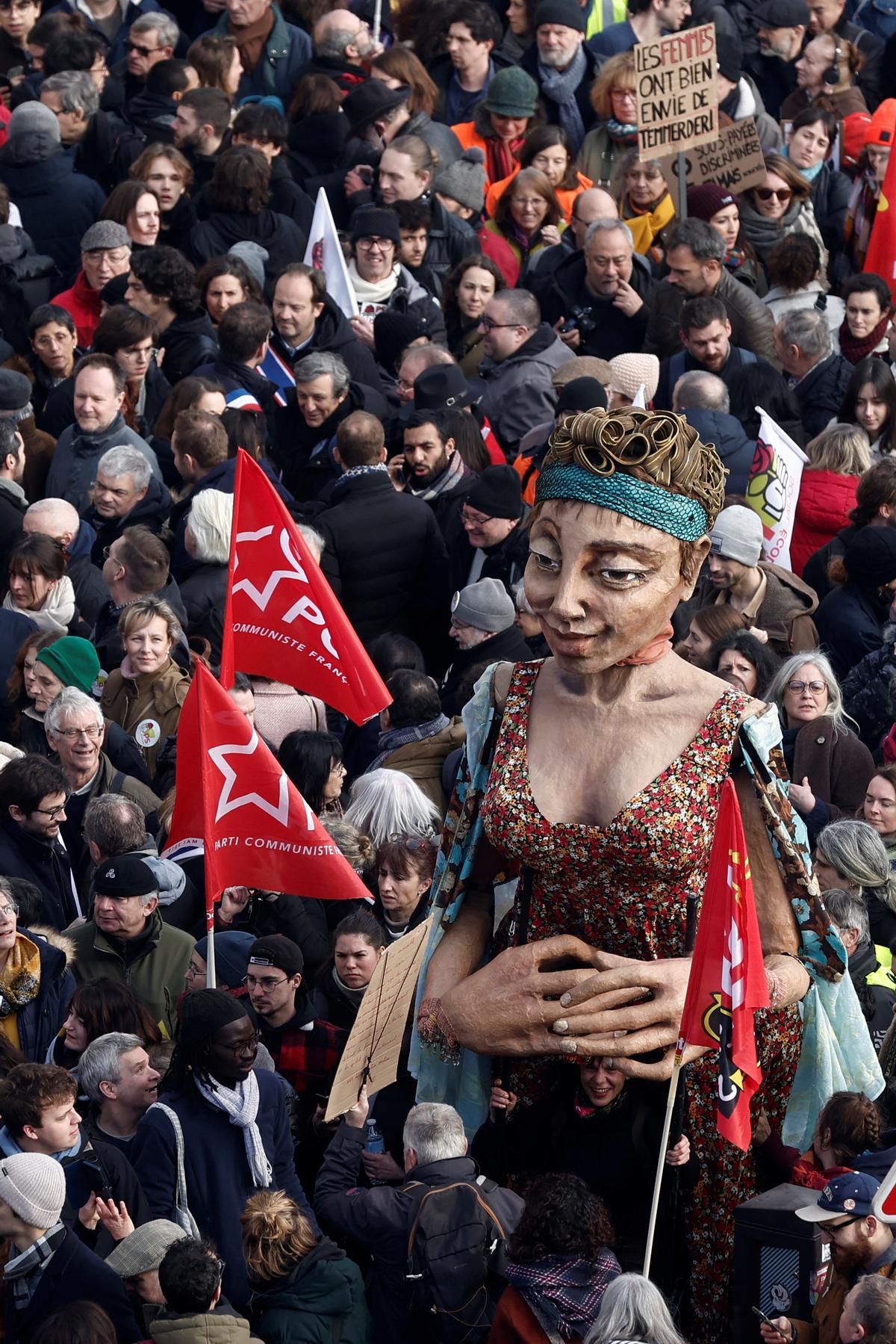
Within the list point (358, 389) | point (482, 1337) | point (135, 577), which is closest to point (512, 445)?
point (358, 389)

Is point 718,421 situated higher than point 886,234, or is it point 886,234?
point 718,421

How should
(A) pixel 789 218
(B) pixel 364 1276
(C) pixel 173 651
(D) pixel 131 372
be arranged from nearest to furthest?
(B) pixel 364 1276
(C) pixel 173 651
(D) pixel 131 372
(A) pixel 789 218

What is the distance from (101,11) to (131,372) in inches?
216

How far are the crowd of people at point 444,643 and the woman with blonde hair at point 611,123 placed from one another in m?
0.04

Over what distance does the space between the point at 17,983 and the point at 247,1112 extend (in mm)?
1140

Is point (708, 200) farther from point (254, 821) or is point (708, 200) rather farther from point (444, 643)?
point (254, 821)

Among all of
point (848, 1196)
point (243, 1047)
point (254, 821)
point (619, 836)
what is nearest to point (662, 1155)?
point (619, 836)

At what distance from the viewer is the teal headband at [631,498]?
476cm

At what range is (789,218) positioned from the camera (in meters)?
13.1

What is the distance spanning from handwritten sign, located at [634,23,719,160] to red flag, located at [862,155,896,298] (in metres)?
1.11

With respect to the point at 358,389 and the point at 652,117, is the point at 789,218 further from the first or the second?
the point at 358,389

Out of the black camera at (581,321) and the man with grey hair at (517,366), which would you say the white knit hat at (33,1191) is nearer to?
the man with grey hair at (517,366)

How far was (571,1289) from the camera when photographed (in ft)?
17.5

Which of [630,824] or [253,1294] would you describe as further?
[253,1294]
